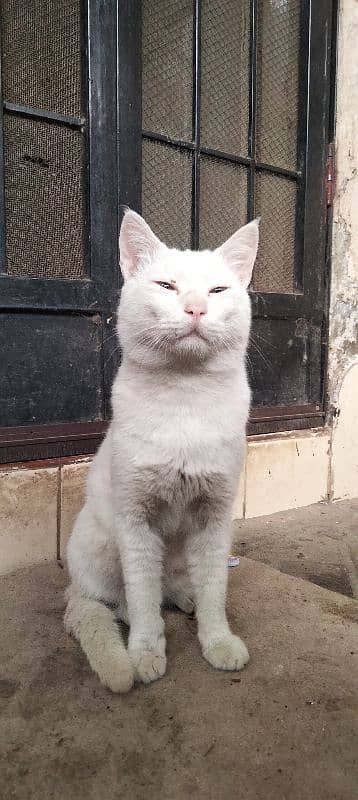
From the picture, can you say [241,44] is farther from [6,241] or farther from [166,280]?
[166,280]

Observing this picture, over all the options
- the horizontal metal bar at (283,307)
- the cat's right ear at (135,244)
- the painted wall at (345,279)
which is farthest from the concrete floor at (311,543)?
the cat's right ear at (135,244)

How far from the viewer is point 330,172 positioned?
2.70 metres

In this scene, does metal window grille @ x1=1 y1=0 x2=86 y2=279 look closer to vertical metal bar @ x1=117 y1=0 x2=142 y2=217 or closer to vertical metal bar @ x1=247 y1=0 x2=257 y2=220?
vertical metal bar @ x1=117 y1=0 x2=142 y2=217

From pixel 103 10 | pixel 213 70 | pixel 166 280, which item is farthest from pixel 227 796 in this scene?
pixel 213 70

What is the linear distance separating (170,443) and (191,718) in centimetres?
59

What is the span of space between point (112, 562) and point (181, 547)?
0.19 metres

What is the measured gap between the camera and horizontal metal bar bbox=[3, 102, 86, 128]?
1.87m

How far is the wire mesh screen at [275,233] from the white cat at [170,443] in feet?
4.12

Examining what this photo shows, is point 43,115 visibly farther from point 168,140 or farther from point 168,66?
point 168,66

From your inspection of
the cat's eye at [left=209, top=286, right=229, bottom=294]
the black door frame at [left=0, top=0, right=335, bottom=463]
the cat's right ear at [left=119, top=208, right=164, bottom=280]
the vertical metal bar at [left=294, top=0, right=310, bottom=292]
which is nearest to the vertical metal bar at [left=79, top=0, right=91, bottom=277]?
the black door frame at [left=0, top=0, right=335, bottom=463]

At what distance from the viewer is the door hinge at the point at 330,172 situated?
2686 mm

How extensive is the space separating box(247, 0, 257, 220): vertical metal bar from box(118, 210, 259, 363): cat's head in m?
1.21

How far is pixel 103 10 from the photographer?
6.54 feet

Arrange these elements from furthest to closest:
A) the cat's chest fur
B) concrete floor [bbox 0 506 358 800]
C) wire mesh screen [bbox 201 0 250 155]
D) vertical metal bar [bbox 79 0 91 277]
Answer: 1. wire mesh screen [bbox 201 0 250 155]
2. vertical metal bar [bbox 79 0 91 277]
3. the cat's chest fur
4. concrete floor [bbox 0 506 358 800]
